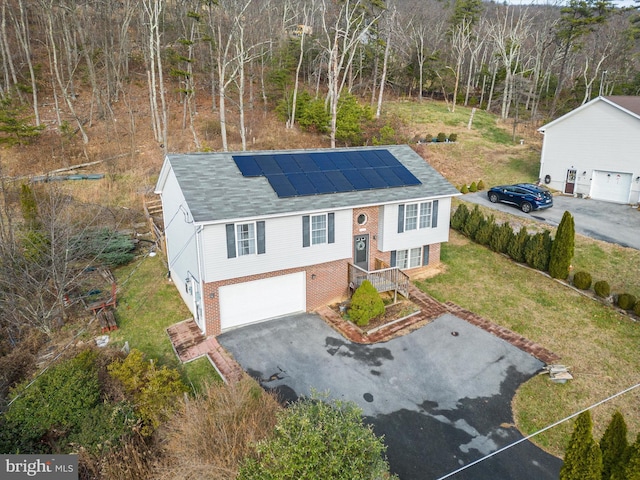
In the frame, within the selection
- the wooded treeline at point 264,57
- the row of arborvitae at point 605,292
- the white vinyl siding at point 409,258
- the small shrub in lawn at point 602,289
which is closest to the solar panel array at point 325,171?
the white vinyl siding at point 409,258

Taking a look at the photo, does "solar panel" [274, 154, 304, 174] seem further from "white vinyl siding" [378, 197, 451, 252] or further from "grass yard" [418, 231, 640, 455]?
"grass yard" [418, 231, 640, 455]

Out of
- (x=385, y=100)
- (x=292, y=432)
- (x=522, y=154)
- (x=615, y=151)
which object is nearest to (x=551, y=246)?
(x=615, y=151)

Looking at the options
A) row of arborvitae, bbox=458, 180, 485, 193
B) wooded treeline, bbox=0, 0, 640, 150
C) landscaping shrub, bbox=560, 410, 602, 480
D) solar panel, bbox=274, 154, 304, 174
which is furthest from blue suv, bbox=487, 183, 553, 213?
landscaping shrub, bbox=560, 410, 602, 480

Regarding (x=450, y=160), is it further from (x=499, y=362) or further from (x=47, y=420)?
(x=47, y=420)

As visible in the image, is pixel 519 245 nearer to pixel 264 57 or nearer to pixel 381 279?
pixel 381 279

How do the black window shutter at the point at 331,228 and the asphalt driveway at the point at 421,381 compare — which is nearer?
the asphalt driveway at the point at 421,381

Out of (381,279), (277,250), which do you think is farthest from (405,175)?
(277,250)

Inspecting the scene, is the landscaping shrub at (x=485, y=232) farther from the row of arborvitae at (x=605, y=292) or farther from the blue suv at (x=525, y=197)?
the blue suv at (x=525, y=197)

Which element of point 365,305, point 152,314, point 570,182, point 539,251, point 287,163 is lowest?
point 152,314
